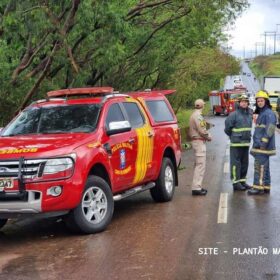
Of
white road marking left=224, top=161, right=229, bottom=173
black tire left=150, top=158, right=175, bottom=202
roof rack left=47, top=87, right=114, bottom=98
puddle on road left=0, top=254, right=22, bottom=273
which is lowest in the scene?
white road marking left=224, top=161, right=229, bottom=173

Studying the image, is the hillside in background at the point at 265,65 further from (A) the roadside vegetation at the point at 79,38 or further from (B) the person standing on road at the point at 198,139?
(B) the person standing on road at the point at 198,139

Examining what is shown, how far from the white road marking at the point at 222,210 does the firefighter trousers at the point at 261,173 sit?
0.62 metres

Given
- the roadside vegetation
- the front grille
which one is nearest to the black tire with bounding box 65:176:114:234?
the front grille

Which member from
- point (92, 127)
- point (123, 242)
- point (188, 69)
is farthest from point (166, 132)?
point (188, 69)

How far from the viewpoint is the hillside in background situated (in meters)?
139

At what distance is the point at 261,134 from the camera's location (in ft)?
33.6

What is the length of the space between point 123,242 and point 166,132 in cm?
339

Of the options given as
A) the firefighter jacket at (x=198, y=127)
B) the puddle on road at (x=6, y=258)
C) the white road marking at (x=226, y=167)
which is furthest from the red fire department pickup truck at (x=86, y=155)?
the white road marking at (x=226, y=167)

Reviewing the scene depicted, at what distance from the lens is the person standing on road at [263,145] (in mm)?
10109

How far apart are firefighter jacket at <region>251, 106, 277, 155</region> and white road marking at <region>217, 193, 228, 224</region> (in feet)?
3.40

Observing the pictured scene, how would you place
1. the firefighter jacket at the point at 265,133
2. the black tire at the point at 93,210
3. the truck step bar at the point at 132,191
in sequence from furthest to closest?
the firefighter jacket at the point at 265,133, the truck step bar at the point at 132,191, the black tire at the point at 93,210

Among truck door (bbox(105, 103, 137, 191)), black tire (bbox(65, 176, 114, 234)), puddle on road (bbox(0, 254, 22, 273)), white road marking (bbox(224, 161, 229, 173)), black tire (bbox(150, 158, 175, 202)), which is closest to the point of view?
puddle on road (bbox(0, 254, 22, 273))

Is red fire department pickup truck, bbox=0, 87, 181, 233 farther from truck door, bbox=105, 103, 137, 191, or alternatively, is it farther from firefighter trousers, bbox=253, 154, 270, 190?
firefighter trousers, bbox=253, 154, 270, 190

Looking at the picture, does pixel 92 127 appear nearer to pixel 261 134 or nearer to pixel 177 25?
pixel 261 134
